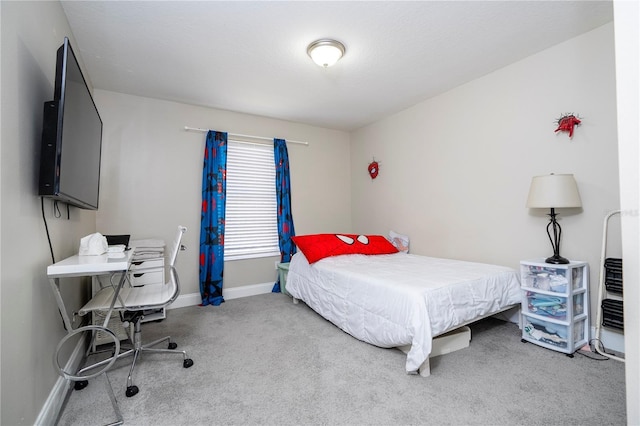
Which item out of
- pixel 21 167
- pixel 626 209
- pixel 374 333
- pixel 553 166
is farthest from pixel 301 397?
pixel 553 166

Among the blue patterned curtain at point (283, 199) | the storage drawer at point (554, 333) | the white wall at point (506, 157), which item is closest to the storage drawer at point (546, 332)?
the storage drawer at point (554, 333)

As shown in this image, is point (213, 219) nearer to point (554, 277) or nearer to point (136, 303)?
point (136, 303)

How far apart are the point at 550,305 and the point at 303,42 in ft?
9.53

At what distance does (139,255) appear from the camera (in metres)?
2.82

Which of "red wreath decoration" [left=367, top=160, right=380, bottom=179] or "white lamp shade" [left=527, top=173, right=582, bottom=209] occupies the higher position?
"red wreath decoration" [left=367, top=160, right=380, bottom=179]

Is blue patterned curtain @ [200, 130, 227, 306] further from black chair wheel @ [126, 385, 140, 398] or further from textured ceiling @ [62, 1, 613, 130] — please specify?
black chair wheel @ [126, 385, 140, 398]

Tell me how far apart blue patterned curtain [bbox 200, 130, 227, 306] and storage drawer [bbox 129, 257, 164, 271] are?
793 mm

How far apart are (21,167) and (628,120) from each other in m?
2.35

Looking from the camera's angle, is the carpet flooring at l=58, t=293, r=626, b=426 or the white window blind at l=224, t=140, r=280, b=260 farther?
the white window blind at l=224, t=140, r=280, b=260

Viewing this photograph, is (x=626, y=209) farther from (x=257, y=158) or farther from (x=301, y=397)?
(x=257, y=158)

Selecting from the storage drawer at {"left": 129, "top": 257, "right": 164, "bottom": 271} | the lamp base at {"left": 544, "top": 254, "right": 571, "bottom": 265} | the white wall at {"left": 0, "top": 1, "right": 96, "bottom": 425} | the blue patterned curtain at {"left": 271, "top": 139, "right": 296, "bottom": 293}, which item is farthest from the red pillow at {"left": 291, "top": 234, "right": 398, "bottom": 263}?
the white wall at {"left": 0, "top": 1, "right": 96, "bottom": 425}

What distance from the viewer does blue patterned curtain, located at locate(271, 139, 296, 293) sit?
420 cm

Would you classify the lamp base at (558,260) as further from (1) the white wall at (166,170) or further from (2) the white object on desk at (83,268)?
(1) the white wall at (166,170)

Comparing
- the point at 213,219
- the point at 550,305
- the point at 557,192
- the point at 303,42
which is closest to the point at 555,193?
the point at 557,192
